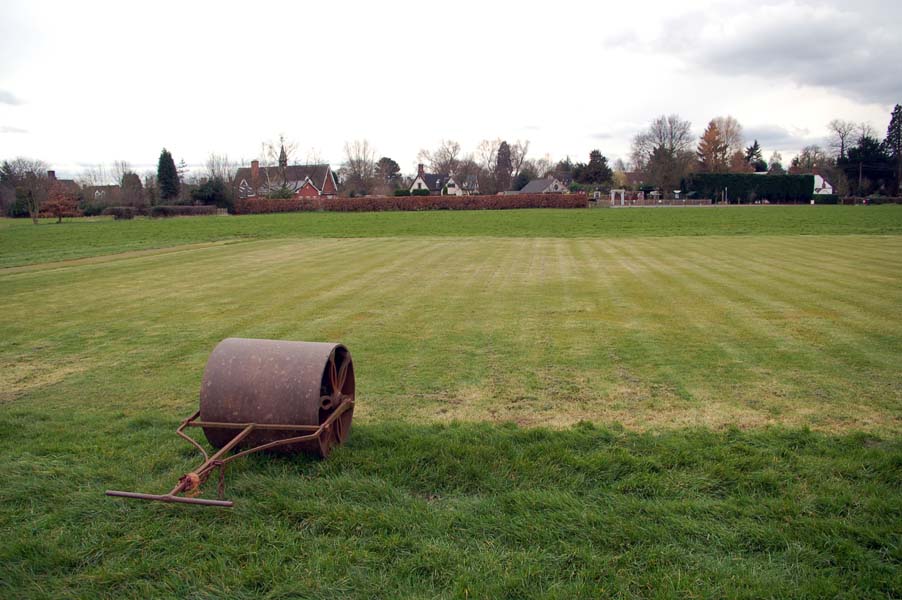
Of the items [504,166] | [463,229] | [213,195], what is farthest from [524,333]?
A: [504,166]

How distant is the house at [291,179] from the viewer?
9481 cm

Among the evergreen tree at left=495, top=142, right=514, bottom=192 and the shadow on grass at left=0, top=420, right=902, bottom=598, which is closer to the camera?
the shadow on grass at left=0, top=420, right=902, bottom=598

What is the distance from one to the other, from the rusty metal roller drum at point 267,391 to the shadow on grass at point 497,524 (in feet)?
0.92

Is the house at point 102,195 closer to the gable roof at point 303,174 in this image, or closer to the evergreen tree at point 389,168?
the gable roof at point 303,174

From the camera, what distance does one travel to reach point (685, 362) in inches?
310

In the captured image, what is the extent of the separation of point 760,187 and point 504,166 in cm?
6017

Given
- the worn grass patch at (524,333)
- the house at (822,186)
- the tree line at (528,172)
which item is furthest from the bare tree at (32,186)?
the house at (822,186)

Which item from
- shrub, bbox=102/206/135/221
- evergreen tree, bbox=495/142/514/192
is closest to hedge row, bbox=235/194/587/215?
shrub, bbox=102/206/135/221

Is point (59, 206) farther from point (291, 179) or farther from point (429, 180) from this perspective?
point (429, 180)

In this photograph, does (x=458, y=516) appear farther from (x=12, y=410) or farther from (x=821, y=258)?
(x=821, y=258)

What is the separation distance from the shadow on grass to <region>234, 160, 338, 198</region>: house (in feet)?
302

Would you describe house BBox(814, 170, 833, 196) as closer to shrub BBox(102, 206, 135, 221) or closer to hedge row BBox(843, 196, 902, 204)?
hedge row BBox(843, 196, 902, 204)

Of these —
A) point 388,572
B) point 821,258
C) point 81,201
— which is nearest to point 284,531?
point 388,572

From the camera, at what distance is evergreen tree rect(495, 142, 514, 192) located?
121m
